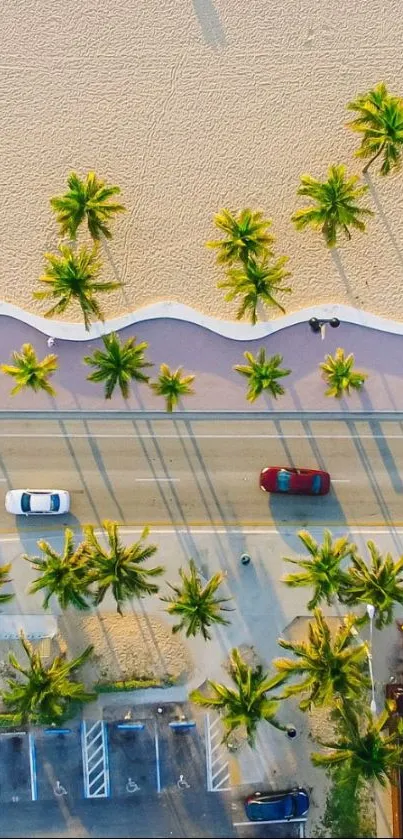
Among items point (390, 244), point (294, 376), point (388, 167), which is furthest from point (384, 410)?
point (388, 167)

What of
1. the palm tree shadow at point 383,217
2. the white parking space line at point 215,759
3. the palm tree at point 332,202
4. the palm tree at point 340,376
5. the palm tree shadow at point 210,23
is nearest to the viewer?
the palm tree at point 332,202

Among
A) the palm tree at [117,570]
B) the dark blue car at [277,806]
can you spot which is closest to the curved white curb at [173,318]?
the palm tree at [117,570]

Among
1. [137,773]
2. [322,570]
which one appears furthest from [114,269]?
[137,773]

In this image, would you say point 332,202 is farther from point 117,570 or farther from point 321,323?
point 117,570

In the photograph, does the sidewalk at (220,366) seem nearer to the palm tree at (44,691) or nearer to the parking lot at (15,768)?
the palm tree at (44,691)

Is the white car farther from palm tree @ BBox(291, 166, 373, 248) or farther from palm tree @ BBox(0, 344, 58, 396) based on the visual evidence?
palm tree @ BBox(291, 166, 373, 248)

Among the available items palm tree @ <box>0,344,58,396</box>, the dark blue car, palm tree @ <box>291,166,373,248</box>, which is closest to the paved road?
palm tree @ <box>0,344,58,396</box>

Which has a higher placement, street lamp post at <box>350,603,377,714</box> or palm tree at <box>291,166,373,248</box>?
palm tree at <box>291,166,373,248</box>
